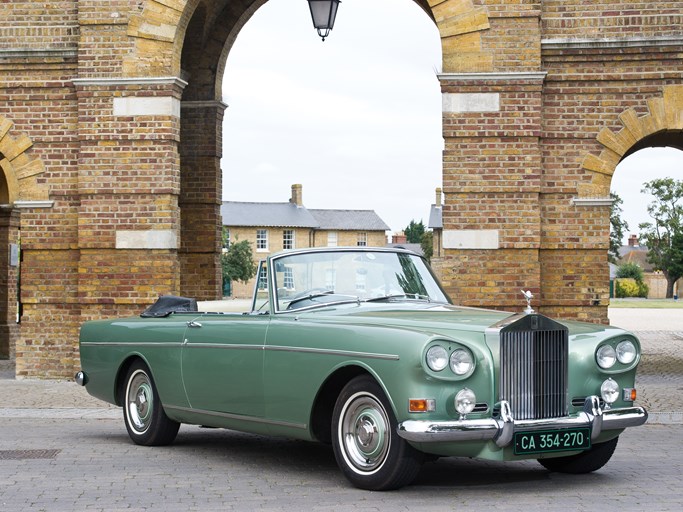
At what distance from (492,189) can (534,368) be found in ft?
24.9

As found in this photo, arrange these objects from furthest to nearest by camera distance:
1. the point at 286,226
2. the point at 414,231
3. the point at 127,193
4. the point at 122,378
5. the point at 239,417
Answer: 1. the point at 414,231
2. the point at 286,226
3. the point at 127,193
4. the point at 122,378
5. the point at 239,417

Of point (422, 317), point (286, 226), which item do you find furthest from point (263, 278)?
point (286, 226)

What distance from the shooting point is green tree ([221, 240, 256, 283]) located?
80000mm

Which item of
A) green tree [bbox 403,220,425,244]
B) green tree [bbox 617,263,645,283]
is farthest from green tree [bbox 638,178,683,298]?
green tree [bbox 403,220,425,244]

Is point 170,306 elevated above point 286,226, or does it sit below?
below

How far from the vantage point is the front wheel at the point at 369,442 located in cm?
682

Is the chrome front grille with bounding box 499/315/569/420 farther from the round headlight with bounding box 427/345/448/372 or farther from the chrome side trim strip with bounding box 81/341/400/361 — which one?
the chrome side trim strip with bounding box 81/341/400/361

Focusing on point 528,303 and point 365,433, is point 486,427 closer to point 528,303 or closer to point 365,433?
point 365,433

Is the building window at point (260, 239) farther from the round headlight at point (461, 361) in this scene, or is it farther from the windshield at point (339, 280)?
the round headlight at point (461, 361)

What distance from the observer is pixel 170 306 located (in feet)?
31.2

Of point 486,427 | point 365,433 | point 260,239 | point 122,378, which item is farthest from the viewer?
point 260,239

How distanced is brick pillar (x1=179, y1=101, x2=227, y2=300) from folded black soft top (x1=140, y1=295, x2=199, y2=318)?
842 cm

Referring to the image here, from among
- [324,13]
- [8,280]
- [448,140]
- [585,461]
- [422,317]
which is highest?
[324,13]

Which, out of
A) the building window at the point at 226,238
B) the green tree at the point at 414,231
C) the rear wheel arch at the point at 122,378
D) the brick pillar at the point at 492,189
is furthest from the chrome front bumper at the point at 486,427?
the green tree at the point at 414,231
